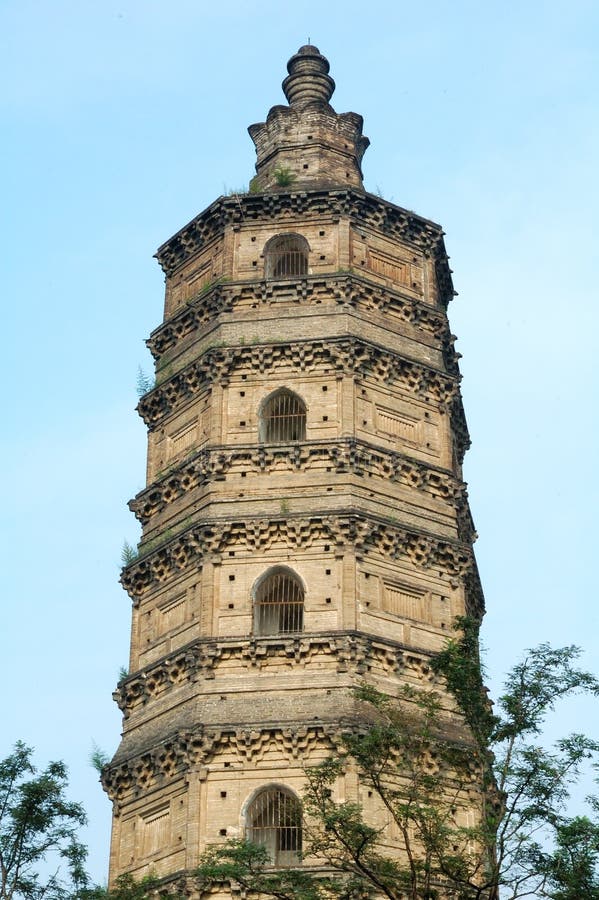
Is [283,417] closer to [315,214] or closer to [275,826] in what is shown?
[315,214]

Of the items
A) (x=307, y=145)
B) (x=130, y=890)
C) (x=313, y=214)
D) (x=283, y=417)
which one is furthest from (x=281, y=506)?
(x=307, y=145)

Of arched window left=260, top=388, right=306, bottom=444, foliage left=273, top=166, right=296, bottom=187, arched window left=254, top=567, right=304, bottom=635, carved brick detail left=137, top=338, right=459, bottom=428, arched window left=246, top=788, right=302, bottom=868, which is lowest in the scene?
arched window left=246, top=788, right=302, bottom=868

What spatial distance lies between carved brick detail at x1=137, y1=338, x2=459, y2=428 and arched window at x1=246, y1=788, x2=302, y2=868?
8156 mm

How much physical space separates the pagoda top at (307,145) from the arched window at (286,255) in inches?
61.0

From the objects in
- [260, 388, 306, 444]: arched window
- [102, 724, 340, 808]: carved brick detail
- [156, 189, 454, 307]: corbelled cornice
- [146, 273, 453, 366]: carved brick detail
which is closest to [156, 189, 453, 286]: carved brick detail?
[156, 189, 454, 307]: corbelled cornice

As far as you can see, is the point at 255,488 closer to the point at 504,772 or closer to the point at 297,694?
the point at 297,694

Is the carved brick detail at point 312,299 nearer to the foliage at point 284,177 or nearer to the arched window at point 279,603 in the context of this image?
the foliage at point 284,177

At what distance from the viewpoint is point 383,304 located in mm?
30844

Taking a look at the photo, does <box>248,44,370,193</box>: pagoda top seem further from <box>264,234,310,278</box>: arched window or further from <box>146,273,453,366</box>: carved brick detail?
<box>146,273,453,366</box>: carved brick detail

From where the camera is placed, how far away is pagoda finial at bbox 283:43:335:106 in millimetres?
36594

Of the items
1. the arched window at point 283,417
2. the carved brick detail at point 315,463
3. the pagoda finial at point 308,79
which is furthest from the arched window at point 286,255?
the pagoda finial at point 308,79

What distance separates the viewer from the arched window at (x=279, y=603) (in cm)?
2700

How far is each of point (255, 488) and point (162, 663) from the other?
356cm

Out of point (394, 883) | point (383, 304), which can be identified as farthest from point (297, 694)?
point (383, 304)
